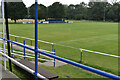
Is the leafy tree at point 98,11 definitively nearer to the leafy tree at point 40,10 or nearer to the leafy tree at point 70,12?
the leafy tree at point 70,12

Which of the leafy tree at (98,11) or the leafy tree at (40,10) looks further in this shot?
the leafy tree at (98,11)

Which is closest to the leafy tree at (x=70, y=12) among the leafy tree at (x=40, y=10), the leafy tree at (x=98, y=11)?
the leafy tree at (x=98, y=11)

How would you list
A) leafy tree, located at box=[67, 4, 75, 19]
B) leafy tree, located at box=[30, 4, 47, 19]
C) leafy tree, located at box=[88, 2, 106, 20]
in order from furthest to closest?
leafy tree, located at box=[67, 4, 75, 19], leafy tree, located at box=[88, 2, 106, 20], leafy tree, located at box=[30, 4, 47, 19]

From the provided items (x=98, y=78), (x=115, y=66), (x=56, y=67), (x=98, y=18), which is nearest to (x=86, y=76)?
(x=98, y=78)

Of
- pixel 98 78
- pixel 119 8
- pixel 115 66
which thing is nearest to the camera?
pixel 98 78

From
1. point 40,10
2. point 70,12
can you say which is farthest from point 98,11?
point 40,10

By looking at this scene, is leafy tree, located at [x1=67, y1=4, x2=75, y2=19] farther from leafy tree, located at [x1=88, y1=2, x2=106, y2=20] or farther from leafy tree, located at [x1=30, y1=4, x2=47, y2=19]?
leafy tree, located at [x1=30, y1=4, x2=47, y2=19]

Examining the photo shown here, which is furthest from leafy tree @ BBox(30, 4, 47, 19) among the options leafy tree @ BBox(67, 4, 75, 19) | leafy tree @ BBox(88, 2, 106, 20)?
leafy tree @ BBox(88, 2, 106, 20)

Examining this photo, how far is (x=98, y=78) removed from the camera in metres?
5.37

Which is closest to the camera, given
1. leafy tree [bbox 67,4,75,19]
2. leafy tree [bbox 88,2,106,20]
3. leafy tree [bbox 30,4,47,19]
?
leafy tree [bbox 30,4,47,19]

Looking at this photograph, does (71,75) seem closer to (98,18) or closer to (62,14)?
(62,14)

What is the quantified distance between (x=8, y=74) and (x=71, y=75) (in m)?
2.78

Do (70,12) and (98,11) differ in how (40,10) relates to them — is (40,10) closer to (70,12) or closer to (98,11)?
(98,11)

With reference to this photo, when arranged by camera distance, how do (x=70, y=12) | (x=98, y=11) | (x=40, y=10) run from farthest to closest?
(x=70, y=12)
(x=98, y=11)
(x=40, y=10)
